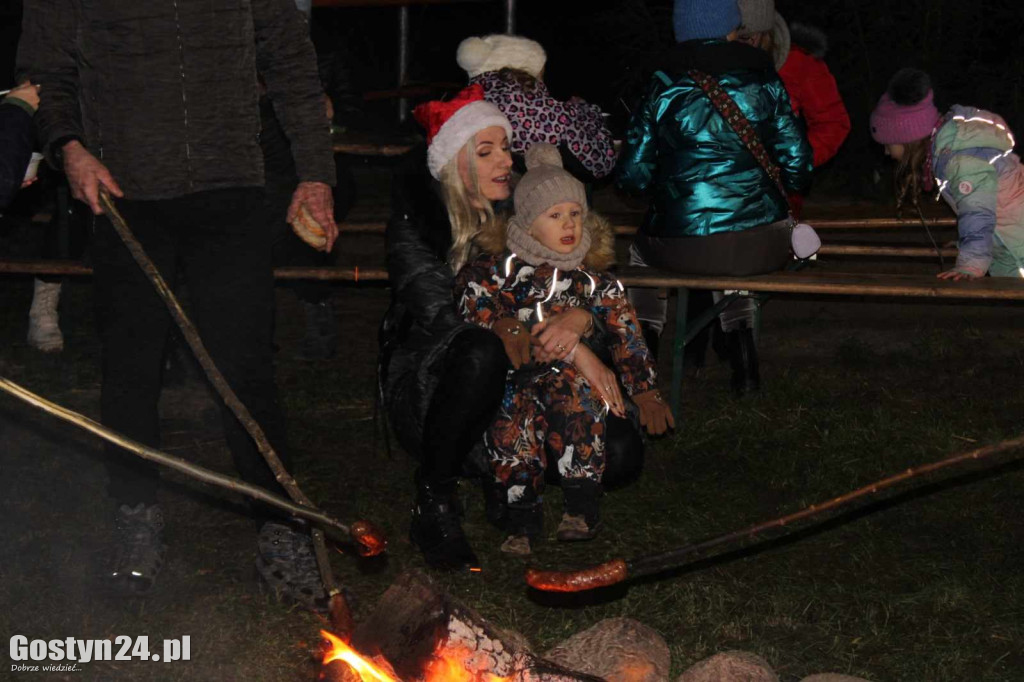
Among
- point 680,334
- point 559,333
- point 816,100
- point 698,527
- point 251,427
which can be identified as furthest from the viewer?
point 816,100

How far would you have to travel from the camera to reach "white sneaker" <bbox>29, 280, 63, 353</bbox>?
6.80m

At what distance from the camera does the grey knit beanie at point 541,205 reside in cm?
423

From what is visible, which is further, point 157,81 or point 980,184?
point 980,184

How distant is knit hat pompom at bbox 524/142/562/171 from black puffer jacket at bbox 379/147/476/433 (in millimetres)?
365

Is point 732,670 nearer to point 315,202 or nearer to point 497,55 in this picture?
point 315,202

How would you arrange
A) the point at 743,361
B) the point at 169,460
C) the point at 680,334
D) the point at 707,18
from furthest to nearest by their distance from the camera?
the point at 743,361 < the point at 680,334 < the point at 707,18 < the point at 169,460

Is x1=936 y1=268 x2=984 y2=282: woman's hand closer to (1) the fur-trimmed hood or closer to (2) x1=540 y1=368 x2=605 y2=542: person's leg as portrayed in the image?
(1) the fur-trimmed hood

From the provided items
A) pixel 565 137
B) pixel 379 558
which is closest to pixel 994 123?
pixel 565 137

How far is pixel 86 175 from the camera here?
3484 millimetres

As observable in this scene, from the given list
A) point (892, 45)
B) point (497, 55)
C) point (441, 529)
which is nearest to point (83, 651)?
point (441, 529)

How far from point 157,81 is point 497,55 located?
1.75 m

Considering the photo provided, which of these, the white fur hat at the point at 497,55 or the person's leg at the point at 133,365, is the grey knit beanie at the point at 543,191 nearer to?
the white fur hat at the point at 497,55

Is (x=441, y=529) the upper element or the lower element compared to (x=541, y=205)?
lower

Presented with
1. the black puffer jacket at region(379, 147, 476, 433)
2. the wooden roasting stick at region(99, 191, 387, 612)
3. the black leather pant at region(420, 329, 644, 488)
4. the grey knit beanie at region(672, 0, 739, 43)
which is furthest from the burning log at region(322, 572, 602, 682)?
the grey knit beanie at region(672, 0, 739, 43)
